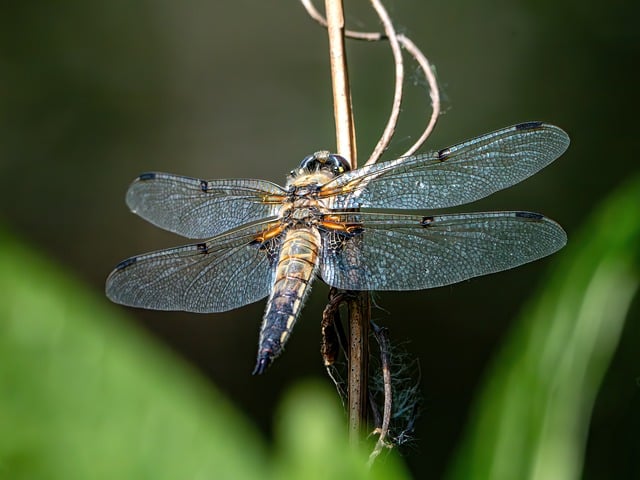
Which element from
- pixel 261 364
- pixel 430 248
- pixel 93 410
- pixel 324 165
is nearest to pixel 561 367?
pixel 93 410

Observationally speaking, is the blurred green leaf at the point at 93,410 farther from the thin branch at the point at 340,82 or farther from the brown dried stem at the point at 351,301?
the thin branch at the point at 340,82

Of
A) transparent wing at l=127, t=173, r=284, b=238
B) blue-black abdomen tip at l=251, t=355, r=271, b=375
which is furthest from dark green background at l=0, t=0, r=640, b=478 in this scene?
blue-black abdomen tip at l=251, t=355, r=271, b=375

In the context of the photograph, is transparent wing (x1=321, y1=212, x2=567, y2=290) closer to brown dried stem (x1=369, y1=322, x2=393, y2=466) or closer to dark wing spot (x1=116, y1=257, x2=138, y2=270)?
brown dried stem (x1=369, y1=322, x2=393, y2=466)

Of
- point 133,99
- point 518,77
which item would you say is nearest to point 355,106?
point 518,77

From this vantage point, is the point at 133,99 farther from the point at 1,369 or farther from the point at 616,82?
the point at 1,369

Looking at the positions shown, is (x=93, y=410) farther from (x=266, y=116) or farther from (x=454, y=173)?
(x=266, y=116)

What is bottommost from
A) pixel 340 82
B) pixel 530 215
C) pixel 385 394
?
pixel 385 394

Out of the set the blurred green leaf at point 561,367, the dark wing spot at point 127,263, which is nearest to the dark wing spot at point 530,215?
the blurred green leaf at point 561,367
